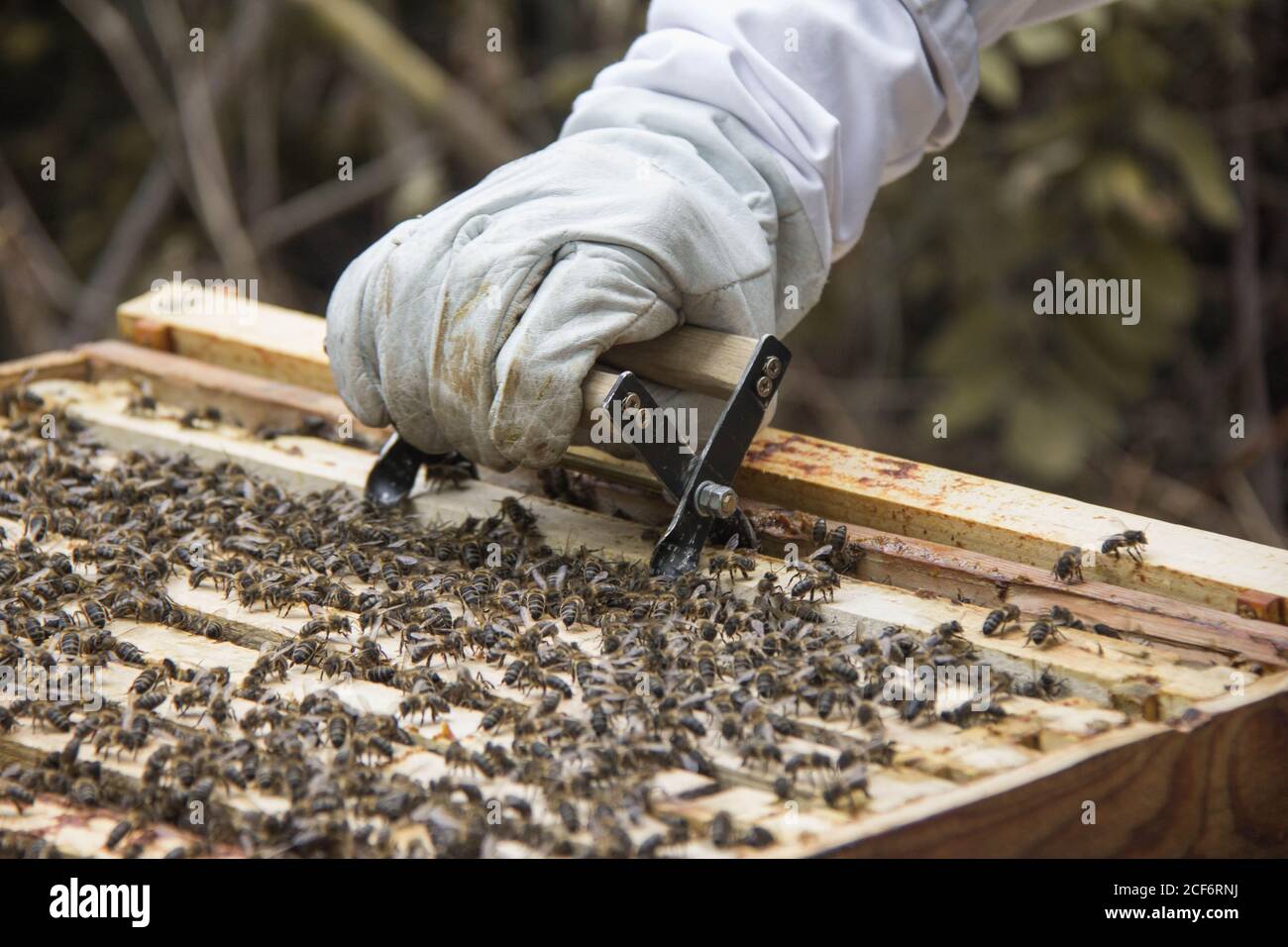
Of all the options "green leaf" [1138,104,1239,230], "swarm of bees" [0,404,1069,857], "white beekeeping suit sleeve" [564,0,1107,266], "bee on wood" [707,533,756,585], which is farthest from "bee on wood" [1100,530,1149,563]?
"green leaf" [1138,104,1239,230]

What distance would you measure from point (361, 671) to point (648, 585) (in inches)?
28.3

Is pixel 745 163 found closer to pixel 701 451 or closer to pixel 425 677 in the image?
pixel 701 451

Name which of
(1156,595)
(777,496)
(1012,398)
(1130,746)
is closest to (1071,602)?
(1156,595)

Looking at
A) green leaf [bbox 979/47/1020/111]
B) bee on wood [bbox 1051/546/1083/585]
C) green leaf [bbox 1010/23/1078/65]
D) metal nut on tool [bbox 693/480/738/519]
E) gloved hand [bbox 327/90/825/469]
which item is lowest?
bee on wood [bbox 1051/546/1083/585]

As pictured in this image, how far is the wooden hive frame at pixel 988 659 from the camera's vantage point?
239 cm

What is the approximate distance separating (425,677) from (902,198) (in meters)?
6.00

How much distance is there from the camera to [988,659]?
2.85 m

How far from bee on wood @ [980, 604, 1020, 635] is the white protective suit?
1.01m

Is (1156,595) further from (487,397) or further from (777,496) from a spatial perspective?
(487,397)

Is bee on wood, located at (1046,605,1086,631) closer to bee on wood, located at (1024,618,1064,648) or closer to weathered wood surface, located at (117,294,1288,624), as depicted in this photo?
bee on wood, located at (1024,618,1064,648)

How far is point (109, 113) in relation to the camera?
10.2m

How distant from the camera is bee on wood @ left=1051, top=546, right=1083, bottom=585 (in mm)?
3113

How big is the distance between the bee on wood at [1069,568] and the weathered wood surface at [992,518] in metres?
0.05

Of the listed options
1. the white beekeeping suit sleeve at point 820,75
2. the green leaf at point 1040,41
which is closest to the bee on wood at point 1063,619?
the white beekeeping suit sleeve at point 820,75
